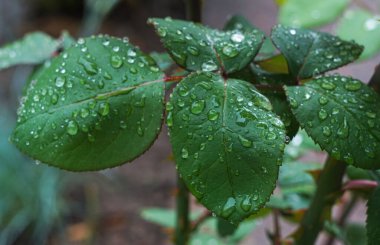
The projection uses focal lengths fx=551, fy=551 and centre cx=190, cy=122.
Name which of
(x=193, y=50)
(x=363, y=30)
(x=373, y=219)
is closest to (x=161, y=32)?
(x=193, y=50)

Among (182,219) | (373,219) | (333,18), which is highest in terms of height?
(373,219)

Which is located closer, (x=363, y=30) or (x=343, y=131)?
(x=343, y=131)

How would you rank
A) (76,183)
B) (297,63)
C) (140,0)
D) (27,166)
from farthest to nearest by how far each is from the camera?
(140,0), (76,183), (27,166), (297,63)

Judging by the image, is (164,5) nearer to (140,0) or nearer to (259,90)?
(140,0)

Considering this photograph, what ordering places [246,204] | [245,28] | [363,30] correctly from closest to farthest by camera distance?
1. [246,204]
2. [245,28]
3. [363,30]

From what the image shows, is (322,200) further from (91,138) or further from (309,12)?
(309,12)

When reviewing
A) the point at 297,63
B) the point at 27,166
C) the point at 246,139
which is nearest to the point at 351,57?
the point at 297,63

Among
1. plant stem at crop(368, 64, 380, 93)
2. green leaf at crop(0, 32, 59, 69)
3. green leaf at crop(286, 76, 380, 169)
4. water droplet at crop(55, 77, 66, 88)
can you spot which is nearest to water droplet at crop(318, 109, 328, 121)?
green leaf at crop(286, 76, 380, 169)
